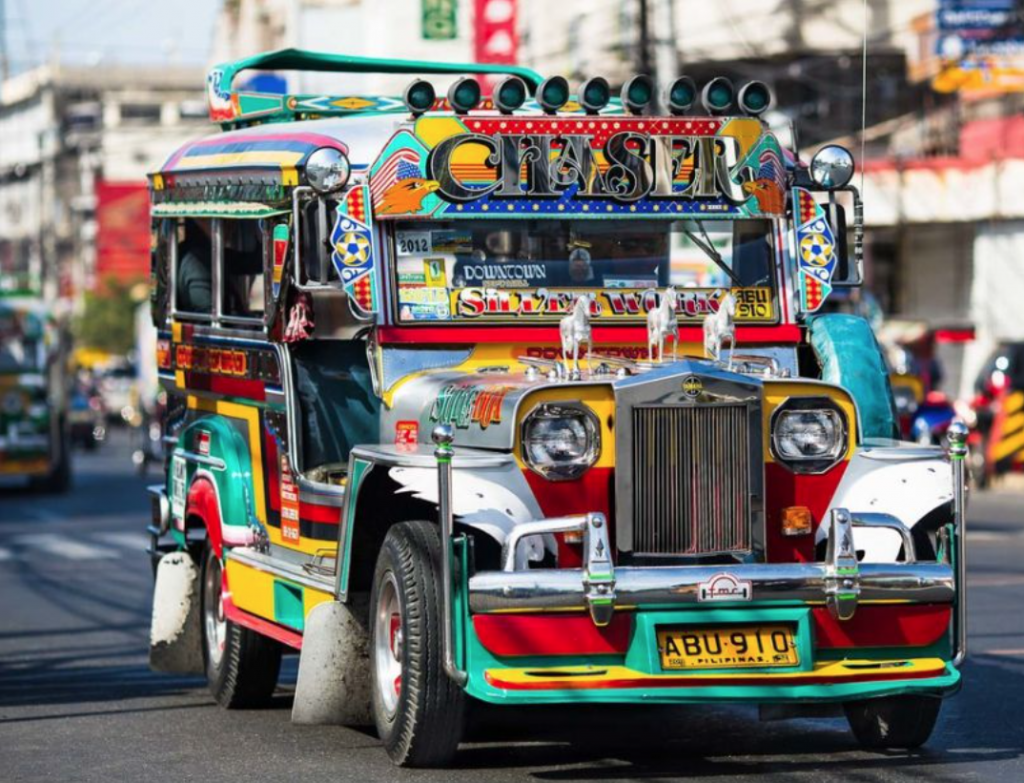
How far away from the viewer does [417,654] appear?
862 cm

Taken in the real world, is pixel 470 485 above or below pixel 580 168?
below

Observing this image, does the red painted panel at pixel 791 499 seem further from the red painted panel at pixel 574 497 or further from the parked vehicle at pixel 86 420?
the parked vehicle at pixel 86 420

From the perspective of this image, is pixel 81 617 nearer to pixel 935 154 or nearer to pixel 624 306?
pixel 624 306

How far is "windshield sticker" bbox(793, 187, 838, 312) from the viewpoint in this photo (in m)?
10.6

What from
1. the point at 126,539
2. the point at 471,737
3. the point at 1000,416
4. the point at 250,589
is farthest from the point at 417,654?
the point at 1000,416

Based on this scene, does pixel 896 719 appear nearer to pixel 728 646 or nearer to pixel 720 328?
pixel 728 646

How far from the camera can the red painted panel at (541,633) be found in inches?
330

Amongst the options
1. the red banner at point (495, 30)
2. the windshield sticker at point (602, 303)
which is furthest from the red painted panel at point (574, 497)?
the red banner at point (495, 30)

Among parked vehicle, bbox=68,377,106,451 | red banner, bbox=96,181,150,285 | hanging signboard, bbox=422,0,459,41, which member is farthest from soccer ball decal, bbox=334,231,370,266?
red banner, bbox=96,181,150,285

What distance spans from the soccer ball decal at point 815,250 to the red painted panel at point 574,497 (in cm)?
231

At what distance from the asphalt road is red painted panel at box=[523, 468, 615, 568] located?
0.84m

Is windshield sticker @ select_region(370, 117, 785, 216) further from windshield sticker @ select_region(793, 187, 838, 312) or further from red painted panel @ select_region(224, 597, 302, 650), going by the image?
red painted panel @ select_region(224, 597, 302, 650)

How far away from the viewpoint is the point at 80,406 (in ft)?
192

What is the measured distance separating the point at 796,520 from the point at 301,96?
416cm
